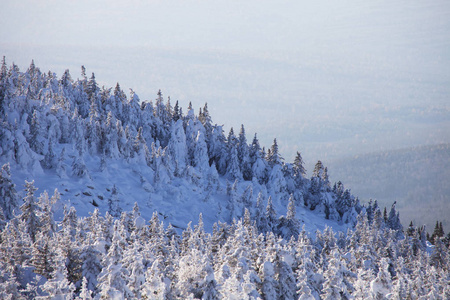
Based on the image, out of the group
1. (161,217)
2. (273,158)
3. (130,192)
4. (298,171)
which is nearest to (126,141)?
(130,192)

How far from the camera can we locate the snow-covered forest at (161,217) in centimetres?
3159

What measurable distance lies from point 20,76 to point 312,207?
79654 mm

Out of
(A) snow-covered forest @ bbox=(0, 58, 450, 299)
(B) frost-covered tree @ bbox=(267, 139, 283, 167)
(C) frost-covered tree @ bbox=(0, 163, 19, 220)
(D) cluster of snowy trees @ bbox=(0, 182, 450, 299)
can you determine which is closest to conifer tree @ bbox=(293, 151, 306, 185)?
(A) snow-covered forest @ bbox=(0, 58, 450, 299)

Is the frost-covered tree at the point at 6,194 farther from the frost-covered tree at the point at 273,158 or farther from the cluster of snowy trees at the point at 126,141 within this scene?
the frost-covered tree at the point at 273,158

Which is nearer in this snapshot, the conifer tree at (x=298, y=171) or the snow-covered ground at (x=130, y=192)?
the snow-covered ground at (x=130, y=192)

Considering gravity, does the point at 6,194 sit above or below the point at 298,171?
above

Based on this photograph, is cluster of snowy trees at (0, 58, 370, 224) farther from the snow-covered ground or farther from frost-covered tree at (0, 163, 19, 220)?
frost-covered tree at (0, 163, 19, 220)

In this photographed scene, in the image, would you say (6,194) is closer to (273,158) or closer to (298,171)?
(273,158)

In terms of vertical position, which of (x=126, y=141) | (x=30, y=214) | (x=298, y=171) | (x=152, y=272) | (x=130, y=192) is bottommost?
(x=298, y=171)

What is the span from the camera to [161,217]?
7881 centimetres

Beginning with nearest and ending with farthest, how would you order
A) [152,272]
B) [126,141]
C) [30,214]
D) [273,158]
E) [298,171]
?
[152,272] → [30,214] → [126,141] → [273,158] → [298,171]

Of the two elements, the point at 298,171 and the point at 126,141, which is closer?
the point at 126,141

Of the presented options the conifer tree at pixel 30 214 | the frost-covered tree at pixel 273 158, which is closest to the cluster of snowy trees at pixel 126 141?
the frost-covered tree at pixel 273 158

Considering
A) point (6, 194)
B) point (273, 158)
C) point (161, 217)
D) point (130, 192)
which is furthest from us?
point (273, 158)
